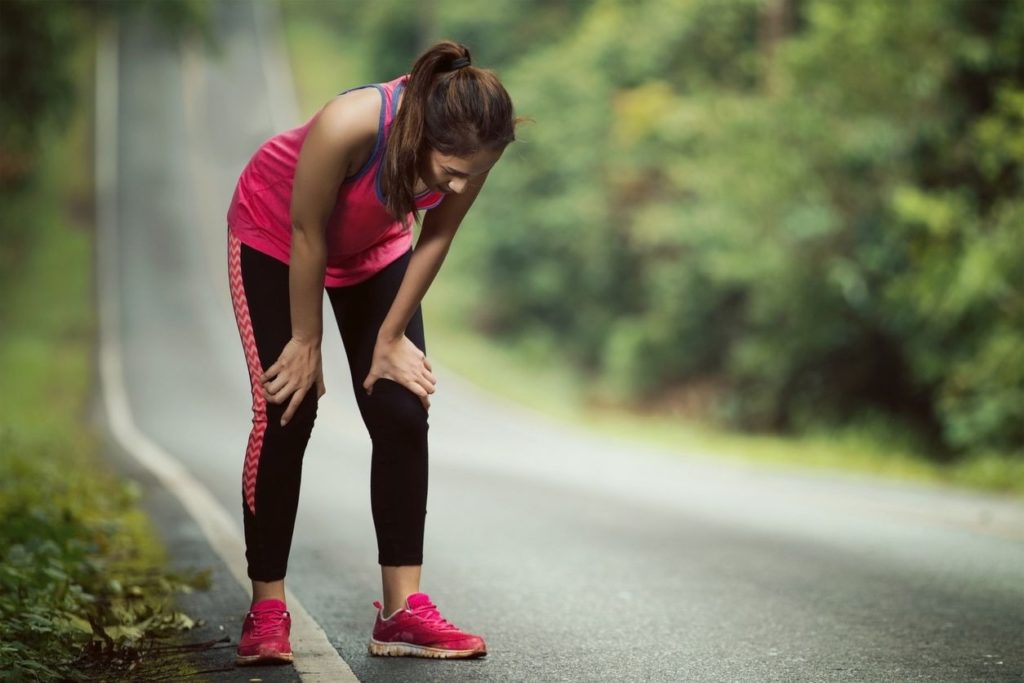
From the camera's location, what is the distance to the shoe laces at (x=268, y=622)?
4.05 meters

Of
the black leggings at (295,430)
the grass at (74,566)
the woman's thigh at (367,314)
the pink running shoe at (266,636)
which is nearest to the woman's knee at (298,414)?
the black leggings at (295,430)

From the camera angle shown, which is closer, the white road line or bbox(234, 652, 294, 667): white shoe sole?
bbox(234, 652, 294, 667): white shoe sole

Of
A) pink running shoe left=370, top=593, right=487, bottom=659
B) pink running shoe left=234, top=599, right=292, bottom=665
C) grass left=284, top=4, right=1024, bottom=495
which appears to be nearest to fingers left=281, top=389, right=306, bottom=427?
pink running shoe left=234, top=599, right=292, bottom=665

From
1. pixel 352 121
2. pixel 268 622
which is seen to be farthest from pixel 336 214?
pixel 268 622

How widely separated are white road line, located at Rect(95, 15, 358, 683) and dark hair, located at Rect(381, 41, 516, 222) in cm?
141

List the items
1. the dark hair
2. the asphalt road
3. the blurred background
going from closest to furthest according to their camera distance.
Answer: the dark hair
the asphalt road
the blurred background

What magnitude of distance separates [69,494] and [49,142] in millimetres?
8825

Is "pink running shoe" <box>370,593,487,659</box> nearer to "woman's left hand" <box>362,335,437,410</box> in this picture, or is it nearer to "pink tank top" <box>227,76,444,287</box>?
"woman's left hand" <box>362,335,437,410</box>

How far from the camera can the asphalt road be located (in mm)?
4188

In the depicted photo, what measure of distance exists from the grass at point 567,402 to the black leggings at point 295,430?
357 inches

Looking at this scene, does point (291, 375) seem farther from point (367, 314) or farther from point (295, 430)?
point (367, 314)

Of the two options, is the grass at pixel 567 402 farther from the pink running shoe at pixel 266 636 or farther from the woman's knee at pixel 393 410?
the pink running shoe at pixel 266 636

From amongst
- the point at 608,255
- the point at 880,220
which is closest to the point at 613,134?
the point at 608,255

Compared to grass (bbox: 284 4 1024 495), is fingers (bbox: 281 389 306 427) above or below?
below
